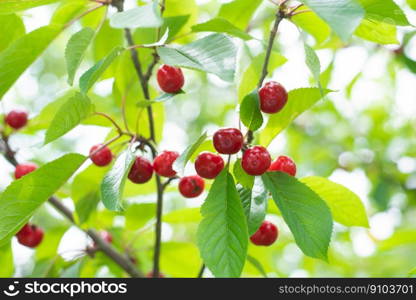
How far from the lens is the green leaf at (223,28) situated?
1751 mm

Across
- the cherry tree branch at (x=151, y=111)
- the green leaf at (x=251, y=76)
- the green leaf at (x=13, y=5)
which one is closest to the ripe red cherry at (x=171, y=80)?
the cherry tree branch at (x=151, y=111)

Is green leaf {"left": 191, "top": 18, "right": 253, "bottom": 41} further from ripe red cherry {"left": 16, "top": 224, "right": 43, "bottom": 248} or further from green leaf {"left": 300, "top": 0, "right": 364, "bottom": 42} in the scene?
ripe red cherry {"left": 16, "top": 224, "right": 43, "bottom": 248}

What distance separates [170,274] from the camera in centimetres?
293

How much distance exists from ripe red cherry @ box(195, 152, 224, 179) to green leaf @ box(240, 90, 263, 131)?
16 cm

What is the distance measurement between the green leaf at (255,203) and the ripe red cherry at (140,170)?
376 millimetres

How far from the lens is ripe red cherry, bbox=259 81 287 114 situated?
69.6 inches

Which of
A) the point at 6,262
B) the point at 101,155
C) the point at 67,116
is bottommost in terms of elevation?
the point at 6,262

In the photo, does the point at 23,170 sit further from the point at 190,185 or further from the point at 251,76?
the point at 251,76

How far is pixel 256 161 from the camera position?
167 cm

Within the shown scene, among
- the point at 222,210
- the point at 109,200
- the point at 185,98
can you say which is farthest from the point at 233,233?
the point at 185,98

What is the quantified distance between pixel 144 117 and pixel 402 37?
218 cm

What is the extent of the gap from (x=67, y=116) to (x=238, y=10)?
870mm

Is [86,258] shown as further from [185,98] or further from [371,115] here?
[185,98]

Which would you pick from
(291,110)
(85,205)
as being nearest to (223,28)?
(291,110)
